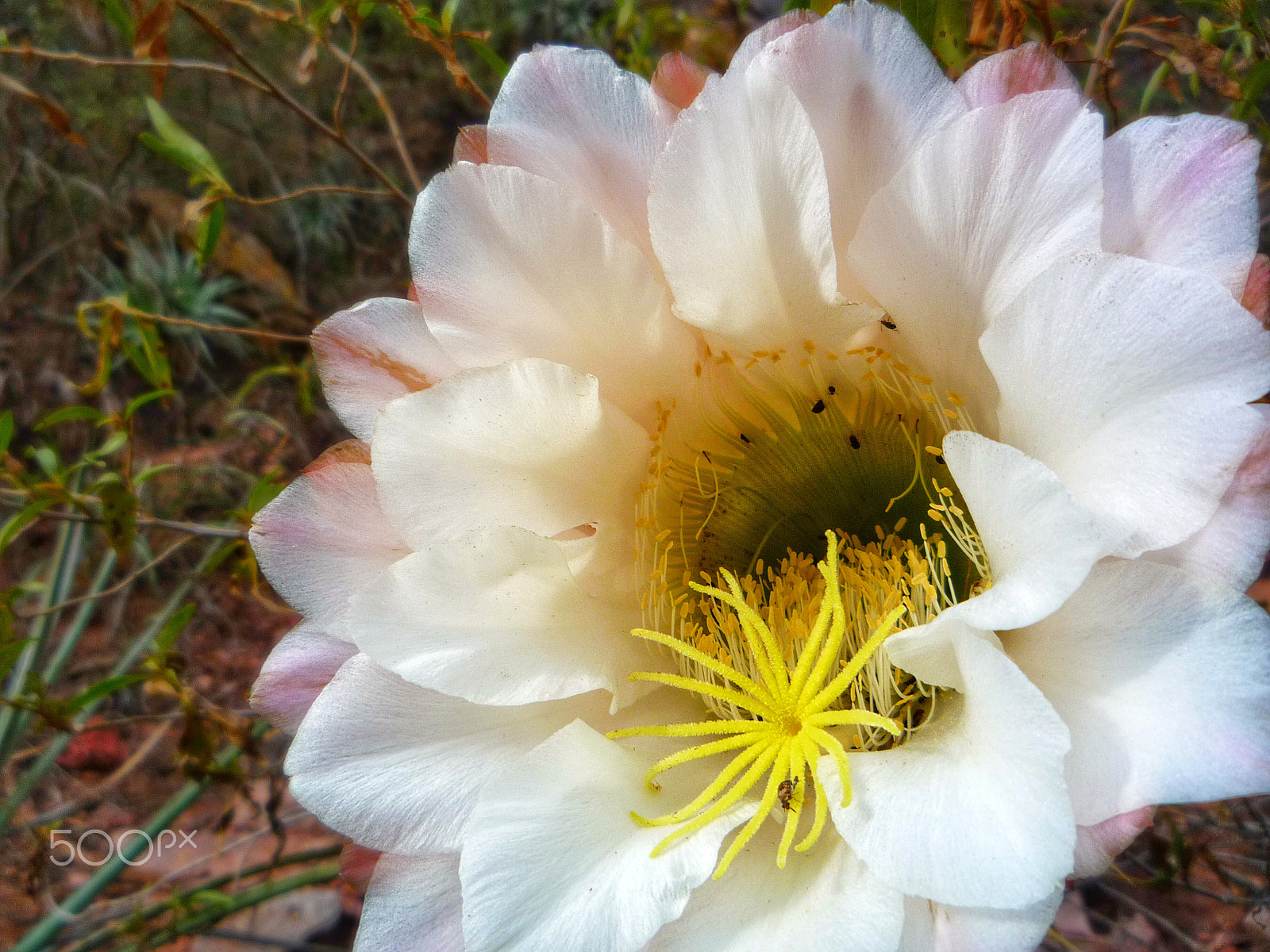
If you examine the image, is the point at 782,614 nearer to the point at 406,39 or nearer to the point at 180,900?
the point at 180,900

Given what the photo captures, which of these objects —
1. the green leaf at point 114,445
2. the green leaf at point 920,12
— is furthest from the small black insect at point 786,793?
the green leaf at point 114,445

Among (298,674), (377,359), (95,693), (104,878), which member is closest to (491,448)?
(377,359)

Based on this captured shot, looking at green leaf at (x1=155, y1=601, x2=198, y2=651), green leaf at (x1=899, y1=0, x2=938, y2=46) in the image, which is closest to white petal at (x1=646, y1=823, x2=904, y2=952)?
green leaf at (x1=899, y1=0, x2=938, y2=46)

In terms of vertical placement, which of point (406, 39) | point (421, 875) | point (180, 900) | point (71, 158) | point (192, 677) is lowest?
point (192, 677)

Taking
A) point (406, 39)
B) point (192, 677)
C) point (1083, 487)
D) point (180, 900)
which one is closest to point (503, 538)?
point (1083, 487)

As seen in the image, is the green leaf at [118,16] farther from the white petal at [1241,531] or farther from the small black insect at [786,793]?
the white petal at [1241,531]

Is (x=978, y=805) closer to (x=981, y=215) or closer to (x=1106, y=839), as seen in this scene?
(x=1106, y=839)
